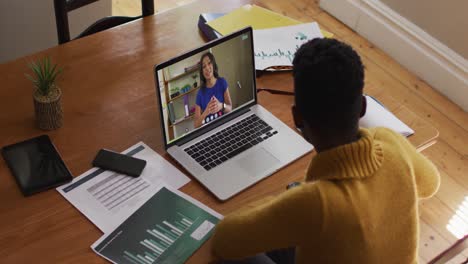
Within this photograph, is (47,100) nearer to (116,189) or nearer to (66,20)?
(116,189)

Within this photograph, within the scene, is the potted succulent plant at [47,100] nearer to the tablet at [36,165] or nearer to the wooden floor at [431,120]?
the tablet at [36,165]

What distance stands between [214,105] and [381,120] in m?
0.50

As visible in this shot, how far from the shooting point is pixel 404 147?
1.42 meters

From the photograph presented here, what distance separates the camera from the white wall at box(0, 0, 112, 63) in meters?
2.58

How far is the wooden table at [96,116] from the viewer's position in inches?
55.0

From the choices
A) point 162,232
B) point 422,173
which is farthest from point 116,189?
point 422,173

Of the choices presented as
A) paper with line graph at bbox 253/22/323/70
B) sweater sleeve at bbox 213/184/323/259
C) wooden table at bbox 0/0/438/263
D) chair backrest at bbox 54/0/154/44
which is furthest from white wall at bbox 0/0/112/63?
sweater sleeve at bbox 213/184/323/259

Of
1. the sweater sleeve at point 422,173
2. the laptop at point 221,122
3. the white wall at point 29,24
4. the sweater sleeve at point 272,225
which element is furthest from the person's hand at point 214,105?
the white wall at point 29,24

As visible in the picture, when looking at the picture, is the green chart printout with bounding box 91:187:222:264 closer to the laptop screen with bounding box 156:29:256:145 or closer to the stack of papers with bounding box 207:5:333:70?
the laptop screen with bounding box 156:29:256:145

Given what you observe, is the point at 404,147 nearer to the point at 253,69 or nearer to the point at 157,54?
the point at 253,69

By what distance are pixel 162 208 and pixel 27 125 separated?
47 centimetres

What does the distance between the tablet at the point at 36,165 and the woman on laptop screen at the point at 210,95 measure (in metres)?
0.38

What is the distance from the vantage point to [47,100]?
1.57m

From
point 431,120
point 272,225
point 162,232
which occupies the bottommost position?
point 431,120
